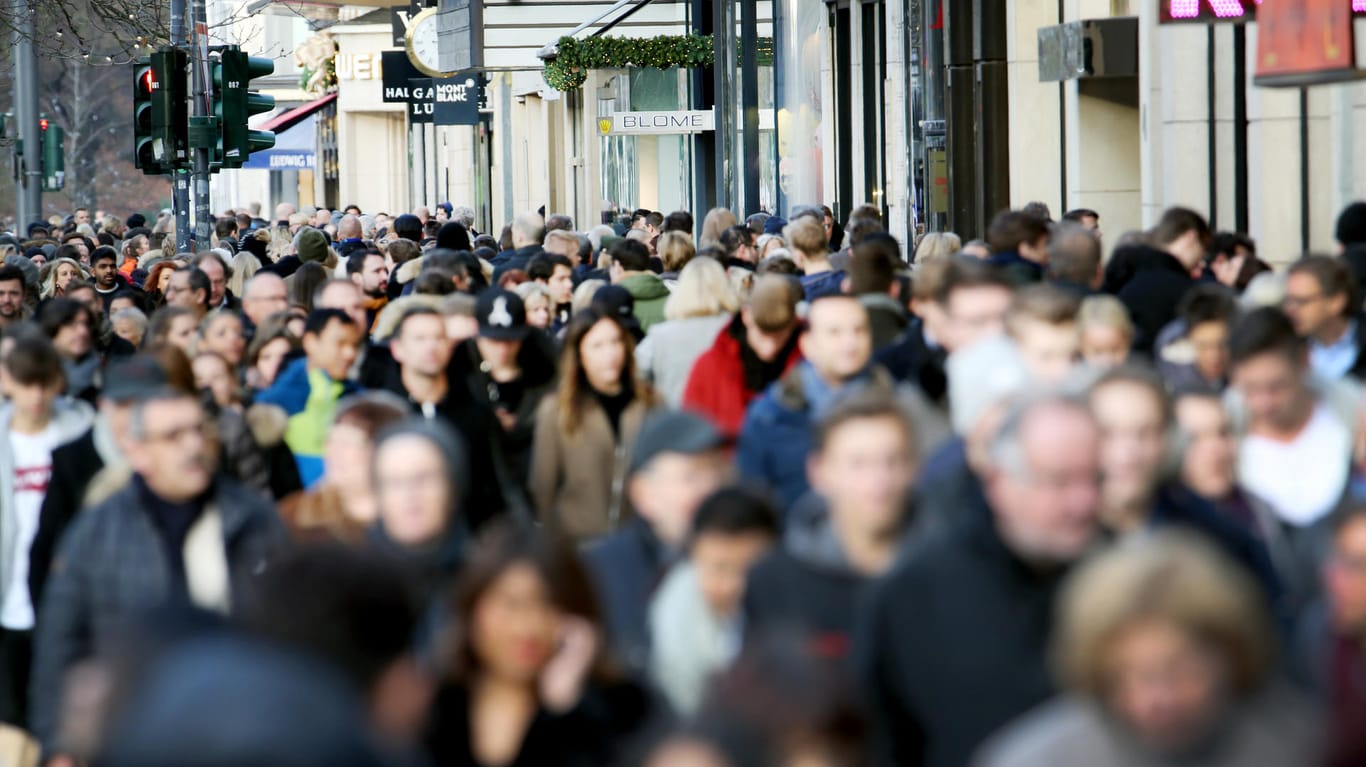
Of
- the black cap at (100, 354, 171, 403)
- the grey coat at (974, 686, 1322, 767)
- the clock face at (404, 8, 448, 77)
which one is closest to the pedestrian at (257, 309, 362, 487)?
the black cap at (100, 354, 171, 403)

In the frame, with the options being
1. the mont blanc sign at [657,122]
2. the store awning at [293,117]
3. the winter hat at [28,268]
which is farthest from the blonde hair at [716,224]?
the store awning at [293,117]

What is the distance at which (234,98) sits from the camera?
60.2 feet

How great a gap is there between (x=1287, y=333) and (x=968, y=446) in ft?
4.48

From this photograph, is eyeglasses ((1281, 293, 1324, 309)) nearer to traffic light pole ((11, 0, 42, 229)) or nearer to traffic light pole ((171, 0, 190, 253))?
traffic light pole ((171, 0, 190, 253))

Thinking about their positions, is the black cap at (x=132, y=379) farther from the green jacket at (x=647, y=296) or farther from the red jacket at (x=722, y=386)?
the green jacket at (x=647, y=296)

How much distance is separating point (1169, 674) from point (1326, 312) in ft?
16.8

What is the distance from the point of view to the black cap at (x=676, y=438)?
601 cm

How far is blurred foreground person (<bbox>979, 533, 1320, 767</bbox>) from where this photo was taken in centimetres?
367

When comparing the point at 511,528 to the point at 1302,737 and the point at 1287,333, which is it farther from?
the point at 1287,333

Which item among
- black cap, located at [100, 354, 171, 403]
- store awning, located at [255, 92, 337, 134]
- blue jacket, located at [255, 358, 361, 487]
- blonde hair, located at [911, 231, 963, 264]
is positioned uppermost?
store awning, located at [255, 92, 337, 134]

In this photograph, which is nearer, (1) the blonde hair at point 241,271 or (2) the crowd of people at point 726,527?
(2) the crowd of people at point 726,527

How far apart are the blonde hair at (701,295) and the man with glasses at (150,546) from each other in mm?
4397

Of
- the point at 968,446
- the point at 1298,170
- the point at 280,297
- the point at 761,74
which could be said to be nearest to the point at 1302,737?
the point at 968,446

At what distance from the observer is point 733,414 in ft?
30.2
